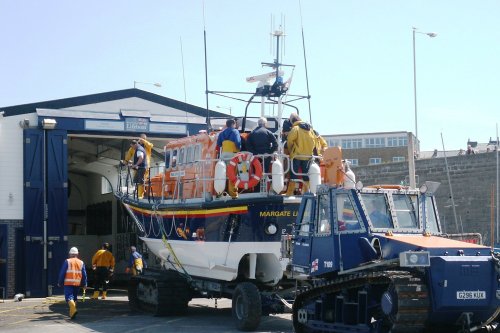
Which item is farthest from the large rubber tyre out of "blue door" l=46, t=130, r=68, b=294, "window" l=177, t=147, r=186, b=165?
"blue door" l=46, t=130, r=68, b=294

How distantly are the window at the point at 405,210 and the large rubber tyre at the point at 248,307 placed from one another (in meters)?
3.74

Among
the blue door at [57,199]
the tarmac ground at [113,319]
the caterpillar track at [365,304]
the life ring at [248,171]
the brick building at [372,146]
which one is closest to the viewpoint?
the caterpillar track at [365,304]

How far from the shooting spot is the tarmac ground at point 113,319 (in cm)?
1599

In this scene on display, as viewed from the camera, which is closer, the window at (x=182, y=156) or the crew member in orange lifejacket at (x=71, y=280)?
the crew member in orange lifejacket at (x=71, y=280)

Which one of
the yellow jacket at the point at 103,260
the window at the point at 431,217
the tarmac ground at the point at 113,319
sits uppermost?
the window at the point at 431,217

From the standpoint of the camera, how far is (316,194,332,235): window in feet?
42.4

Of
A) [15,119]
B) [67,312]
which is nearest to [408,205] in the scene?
[67,312]

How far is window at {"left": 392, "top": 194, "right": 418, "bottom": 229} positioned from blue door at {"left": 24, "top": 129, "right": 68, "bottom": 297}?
14114 mm

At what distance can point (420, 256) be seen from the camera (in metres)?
10.8

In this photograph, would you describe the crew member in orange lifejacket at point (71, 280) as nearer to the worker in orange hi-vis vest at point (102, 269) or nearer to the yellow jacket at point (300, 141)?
the worker in orange hi-vis vest at point (102, 269)

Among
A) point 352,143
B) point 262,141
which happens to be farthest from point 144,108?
point 352,143

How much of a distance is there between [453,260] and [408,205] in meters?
2.25

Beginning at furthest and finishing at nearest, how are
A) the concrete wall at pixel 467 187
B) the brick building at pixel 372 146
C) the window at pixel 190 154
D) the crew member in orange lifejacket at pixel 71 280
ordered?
the brick building at pixel 372 146, the concrete wall at pixel 467 187, the window at pixel 190 154, the crew member in orange lifejacket at pixel 71 280

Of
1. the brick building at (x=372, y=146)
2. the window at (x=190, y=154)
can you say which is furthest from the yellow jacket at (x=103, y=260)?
the brick building at (x=372, y=146)
